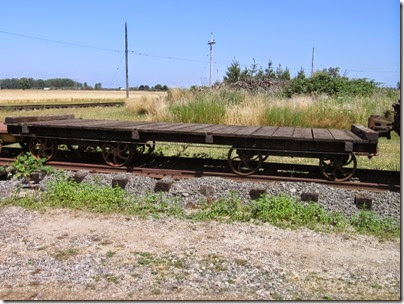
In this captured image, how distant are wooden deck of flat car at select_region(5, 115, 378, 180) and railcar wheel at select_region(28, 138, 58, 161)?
8 centimetres

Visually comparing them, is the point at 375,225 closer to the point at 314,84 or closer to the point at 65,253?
the point at 65,253

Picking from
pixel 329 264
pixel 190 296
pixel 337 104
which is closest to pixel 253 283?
pixel 190 296

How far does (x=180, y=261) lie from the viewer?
4086 millimetres

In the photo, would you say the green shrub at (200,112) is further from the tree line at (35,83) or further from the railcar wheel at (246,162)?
the tree line at (35,83)

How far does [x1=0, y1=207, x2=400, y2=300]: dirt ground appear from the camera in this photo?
350 cm

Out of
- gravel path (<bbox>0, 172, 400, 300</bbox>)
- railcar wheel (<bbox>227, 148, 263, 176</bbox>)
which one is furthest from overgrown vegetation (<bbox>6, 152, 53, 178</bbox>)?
railcar wheel (<bbox>227, 148, 263, 176</bbox>)

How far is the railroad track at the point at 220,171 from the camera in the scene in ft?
22.7

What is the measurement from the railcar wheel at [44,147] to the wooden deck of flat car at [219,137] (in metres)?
0.08

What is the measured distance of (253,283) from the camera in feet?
12.0

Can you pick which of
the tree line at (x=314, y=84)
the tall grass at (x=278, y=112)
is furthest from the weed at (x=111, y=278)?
the tree line at (x=314, y=84)

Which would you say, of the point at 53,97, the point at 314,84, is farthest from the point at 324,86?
the point at 53,97

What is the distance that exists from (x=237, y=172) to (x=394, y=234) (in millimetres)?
2754

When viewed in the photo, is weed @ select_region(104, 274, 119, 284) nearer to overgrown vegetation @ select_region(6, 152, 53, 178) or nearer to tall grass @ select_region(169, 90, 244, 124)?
overgrown vegetation @ select_region(6, 152, 53, 178)

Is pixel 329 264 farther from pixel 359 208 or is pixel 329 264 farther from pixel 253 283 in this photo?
pixel 359 208
